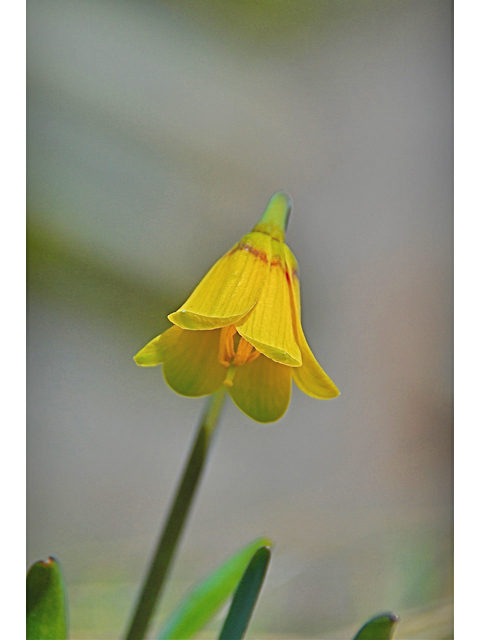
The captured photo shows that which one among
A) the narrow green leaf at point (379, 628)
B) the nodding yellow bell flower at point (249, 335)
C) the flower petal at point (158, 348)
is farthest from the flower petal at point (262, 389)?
the narrow green leaf at point (379, 628)

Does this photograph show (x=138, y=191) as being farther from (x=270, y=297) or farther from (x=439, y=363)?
(x=439, y=363)

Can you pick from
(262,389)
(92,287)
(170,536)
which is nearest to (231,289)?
(262,389)

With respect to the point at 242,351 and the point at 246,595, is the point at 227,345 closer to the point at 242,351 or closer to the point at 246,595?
the point at 242,351

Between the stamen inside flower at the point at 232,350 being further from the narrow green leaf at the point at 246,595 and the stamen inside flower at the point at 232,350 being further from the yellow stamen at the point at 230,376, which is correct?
the narrow green leaf at the point at 246,595

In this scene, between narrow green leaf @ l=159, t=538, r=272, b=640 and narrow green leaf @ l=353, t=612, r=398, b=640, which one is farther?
narrow green leaf @ l=159, t=538, r=272, b=640

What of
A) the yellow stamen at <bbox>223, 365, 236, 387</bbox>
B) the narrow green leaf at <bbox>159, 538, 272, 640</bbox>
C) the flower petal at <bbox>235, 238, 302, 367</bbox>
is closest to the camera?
the flower petal at <bbox>235, 238, 302, 367</bbox>

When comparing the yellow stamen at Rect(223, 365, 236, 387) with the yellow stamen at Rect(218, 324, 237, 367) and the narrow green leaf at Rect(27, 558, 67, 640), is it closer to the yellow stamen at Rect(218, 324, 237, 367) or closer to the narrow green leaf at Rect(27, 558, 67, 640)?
the yellow stamen at Rect(218, 324, 237, 367)

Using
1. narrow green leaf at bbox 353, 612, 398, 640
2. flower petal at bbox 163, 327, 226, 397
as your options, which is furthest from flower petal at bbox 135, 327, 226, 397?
narrow green leaf at bbox 353, 612, 398, 640

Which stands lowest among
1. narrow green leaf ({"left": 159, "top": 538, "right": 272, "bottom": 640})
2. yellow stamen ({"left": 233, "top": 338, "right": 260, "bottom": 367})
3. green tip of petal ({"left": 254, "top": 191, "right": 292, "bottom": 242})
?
narrow green leaf ({"left": 159, "top": 538, "right": 272, "bottom": 640})
